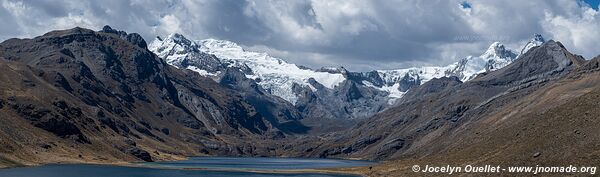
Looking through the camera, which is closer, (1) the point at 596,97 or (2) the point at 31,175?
(1) the point at 596,97

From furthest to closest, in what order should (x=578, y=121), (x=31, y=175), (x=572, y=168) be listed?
(x=31, y=175)
(x=578, y=121)
(x=572, y=168)

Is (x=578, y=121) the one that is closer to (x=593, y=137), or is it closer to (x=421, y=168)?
(x=593, y=137)

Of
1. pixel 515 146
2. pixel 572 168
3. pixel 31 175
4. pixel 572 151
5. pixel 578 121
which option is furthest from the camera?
pixel 31 175

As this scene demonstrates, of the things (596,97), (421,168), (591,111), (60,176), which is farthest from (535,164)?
(60,176)

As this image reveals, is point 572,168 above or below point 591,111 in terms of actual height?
below

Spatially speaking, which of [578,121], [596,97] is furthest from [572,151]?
[596,97]

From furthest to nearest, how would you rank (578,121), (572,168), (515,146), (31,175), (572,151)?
1. (31,175)
2. (515,146)
3. (578,121)
4. (572,151)
5. (572,168)

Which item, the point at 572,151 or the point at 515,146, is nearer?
the point at 572,151

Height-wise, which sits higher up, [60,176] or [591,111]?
[591,111]

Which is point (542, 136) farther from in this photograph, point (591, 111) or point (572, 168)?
point (572, 168)

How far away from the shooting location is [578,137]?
492 feet

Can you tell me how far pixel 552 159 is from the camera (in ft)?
474

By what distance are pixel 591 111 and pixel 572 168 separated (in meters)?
34.5

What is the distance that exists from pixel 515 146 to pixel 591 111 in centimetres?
1774
